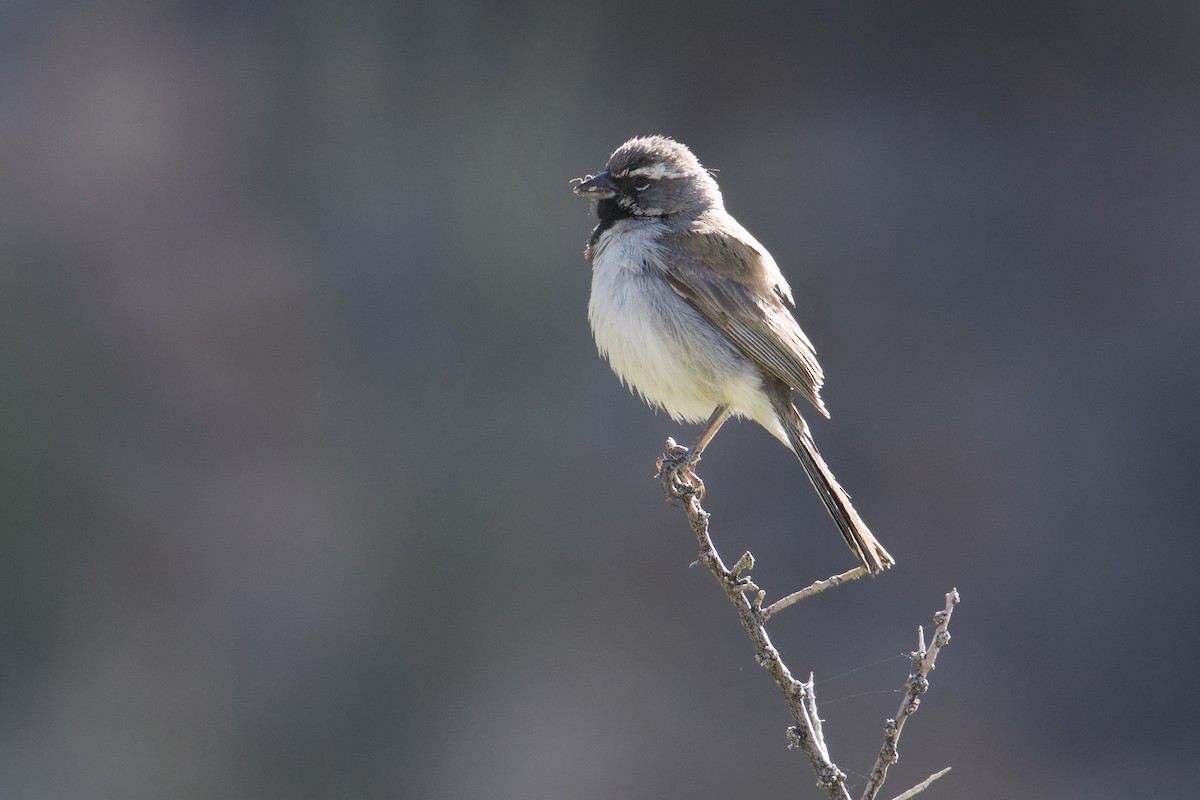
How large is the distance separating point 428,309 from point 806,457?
738cm

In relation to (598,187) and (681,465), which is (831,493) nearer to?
(681,465)

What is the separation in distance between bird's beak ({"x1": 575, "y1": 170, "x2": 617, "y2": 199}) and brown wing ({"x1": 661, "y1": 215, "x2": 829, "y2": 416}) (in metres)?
0.35

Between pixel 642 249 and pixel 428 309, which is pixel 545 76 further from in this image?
pixel 642 249

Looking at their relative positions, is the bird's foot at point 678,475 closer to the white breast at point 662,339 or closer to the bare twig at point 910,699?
the white breast at point 662,339

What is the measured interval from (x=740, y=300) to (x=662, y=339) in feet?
1.19

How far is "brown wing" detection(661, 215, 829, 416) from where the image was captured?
5.16 meters

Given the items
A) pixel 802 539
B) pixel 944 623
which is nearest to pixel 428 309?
pixel 802 539

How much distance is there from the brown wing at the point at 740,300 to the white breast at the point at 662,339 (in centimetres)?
5

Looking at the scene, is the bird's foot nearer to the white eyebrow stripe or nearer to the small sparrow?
the small sparrow

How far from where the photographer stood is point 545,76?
39.5 ft

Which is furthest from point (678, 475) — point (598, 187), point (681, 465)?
point (598, 187)

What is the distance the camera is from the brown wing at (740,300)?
16.9ft

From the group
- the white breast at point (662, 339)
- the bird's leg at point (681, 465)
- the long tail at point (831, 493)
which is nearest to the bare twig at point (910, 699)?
the long tail at point (831, 493)

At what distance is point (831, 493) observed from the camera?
472 cm
